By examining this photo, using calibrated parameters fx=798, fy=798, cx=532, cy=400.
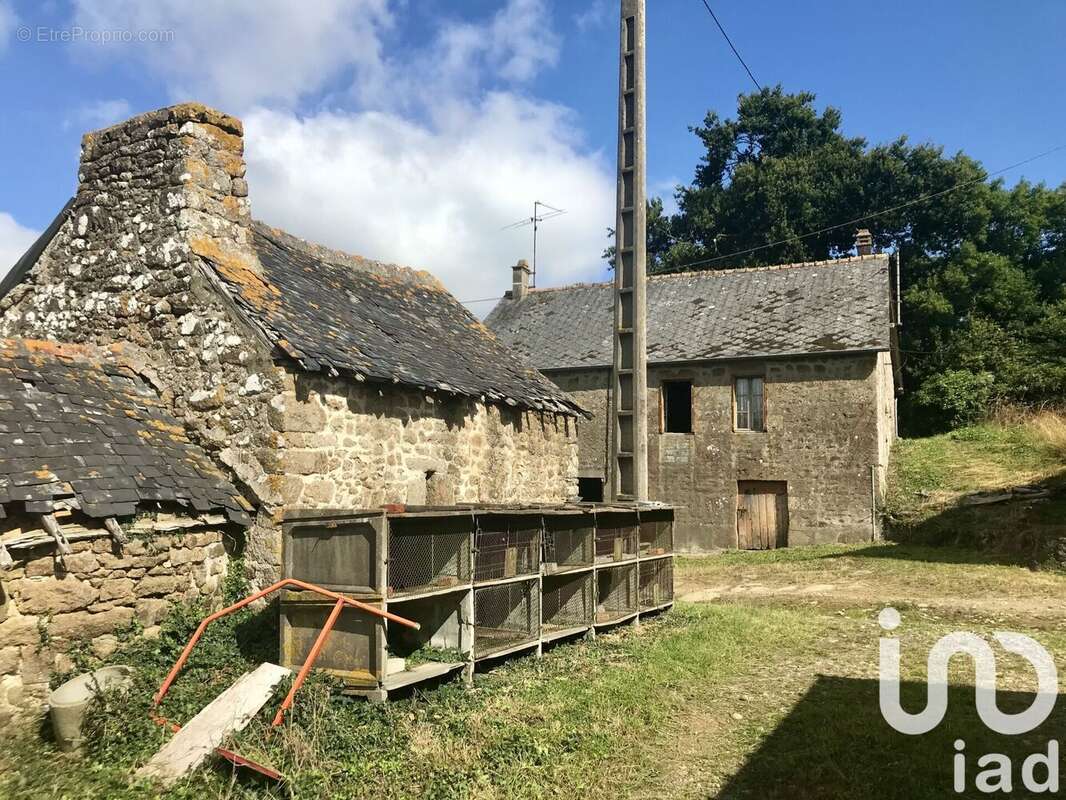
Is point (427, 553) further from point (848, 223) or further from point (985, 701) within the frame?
point (848, 223)

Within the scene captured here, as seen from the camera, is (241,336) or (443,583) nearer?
(443,583)

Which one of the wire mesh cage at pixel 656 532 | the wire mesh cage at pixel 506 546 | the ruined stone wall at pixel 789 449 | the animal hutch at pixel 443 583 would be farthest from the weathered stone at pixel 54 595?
the ruined stone wall at pixel 789 449

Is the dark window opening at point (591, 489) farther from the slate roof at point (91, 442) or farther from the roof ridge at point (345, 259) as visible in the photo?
the slate roof at point (91, 442)

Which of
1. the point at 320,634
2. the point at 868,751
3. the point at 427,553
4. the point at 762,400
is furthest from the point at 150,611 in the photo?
the point at 762,400

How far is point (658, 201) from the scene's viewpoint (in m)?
41.1

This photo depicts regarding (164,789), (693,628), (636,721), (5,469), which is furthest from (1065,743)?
(5,469)

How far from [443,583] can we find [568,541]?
2251mm

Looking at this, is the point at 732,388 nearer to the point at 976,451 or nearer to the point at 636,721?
the point at 976,451

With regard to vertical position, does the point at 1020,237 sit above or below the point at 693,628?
above

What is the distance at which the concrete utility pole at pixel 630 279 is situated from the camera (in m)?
12.1

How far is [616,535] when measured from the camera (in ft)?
31.9

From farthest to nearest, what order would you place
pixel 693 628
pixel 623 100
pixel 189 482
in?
pixel 623 100 → pixel 693 628 → pixel 189 482

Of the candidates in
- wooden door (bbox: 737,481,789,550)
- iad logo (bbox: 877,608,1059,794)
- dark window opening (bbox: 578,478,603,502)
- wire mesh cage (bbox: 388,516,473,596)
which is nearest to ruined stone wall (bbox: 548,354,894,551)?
wooden door (bbox: 737,481,789,550)

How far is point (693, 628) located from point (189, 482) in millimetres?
5993
